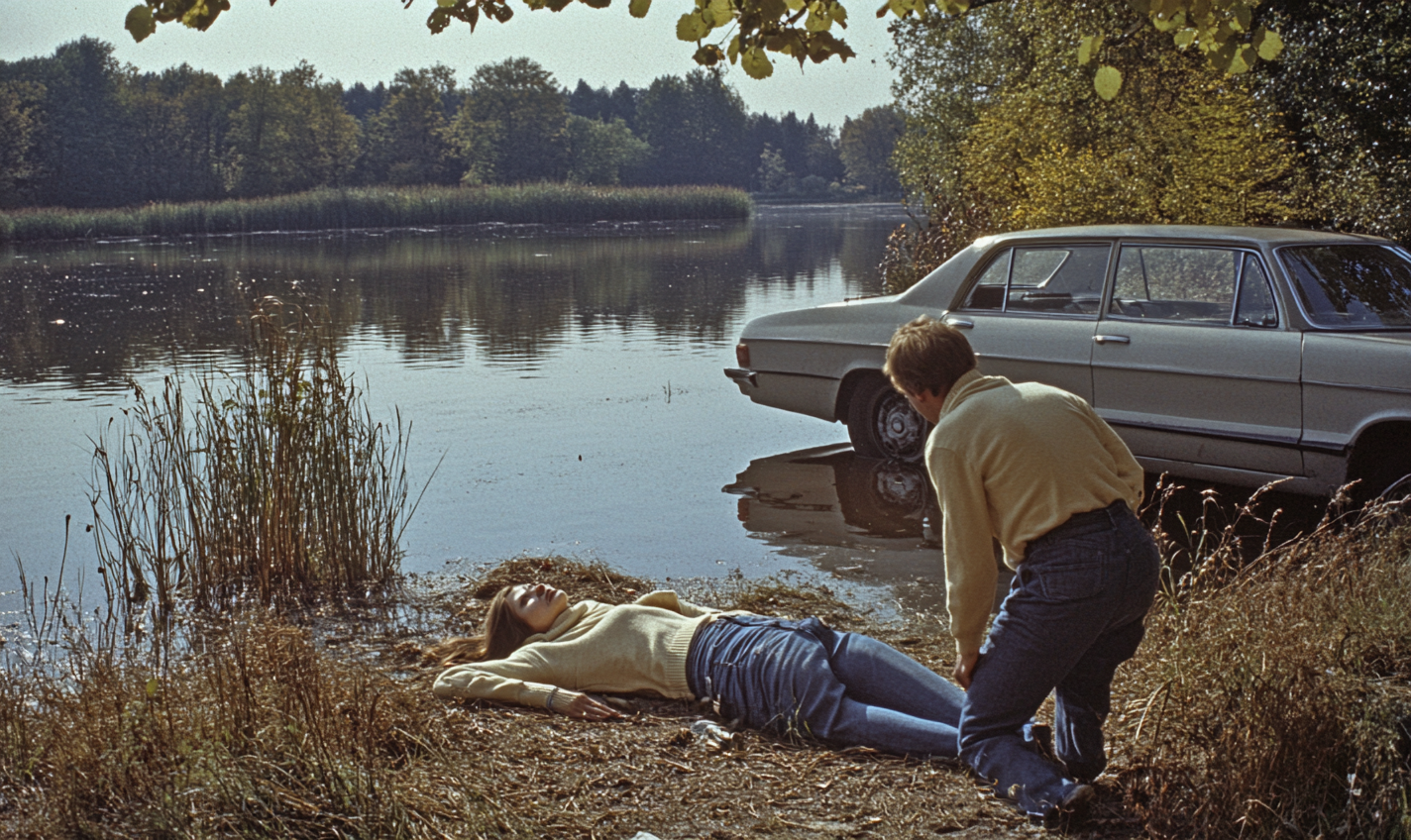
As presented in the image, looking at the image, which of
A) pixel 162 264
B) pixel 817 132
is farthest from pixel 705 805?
pixel 817 132

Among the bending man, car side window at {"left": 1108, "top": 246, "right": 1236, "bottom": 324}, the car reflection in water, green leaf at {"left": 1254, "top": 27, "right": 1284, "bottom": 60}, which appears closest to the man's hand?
the bending man

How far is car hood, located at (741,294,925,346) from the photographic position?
865 cm

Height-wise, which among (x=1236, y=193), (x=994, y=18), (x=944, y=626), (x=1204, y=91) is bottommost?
(x=944, y=626)

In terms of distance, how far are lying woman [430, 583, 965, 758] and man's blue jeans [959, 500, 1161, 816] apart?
0.30 meters

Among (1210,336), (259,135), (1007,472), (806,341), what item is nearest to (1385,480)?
(1210,336)

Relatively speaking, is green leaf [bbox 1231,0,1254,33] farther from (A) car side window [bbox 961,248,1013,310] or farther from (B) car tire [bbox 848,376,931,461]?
(B) car tire [bbox 848,376,931,461]

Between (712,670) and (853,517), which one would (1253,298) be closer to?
(853,517)

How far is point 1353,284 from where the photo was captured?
6891 mm

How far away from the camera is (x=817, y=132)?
6437 inches

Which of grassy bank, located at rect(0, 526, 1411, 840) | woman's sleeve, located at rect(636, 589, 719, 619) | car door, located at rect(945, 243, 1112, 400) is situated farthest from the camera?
car door, located at rect(945, 243, 1112, 400)

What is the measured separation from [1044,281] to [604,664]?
4.51m

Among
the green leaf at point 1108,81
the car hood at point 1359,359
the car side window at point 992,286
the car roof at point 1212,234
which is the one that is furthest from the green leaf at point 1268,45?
the car side window at point 992,286

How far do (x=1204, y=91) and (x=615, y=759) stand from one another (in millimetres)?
11726

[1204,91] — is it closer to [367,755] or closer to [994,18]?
[994,18]
